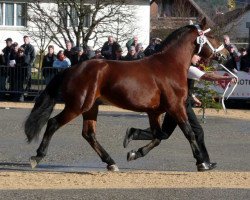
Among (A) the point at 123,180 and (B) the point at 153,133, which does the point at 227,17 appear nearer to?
(B) the point at 153,133

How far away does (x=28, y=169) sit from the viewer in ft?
44.9

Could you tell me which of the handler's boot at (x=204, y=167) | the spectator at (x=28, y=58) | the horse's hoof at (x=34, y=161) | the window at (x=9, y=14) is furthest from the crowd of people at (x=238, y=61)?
the window at (x=9, y=14)

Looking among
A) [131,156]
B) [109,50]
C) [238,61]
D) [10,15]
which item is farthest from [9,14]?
[131,156]

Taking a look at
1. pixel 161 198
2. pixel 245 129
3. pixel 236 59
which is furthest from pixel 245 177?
pixel 236 59

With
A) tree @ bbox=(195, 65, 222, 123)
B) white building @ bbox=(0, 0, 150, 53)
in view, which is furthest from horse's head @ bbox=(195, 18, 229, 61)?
white building @ bbox=(0, 0, 150, 53)

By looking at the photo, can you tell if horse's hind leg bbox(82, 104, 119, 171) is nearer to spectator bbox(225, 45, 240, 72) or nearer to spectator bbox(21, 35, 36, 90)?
spectator bbox(225, 45, 240, 72)

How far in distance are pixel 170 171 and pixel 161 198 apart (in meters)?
3.10

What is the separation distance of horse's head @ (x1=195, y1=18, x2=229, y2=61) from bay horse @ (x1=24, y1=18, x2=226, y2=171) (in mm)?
389

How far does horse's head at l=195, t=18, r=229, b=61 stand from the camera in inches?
547

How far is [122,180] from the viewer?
40.2 feet

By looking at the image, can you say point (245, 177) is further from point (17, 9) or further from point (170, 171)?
point (17, 9)

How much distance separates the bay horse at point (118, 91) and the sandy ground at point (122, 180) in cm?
65

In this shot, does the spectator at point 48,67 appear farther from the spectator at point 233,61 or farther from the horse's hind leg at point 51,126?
the horse's hind leg at point 51,126

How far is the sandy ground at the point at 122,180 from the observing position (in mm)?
11695
